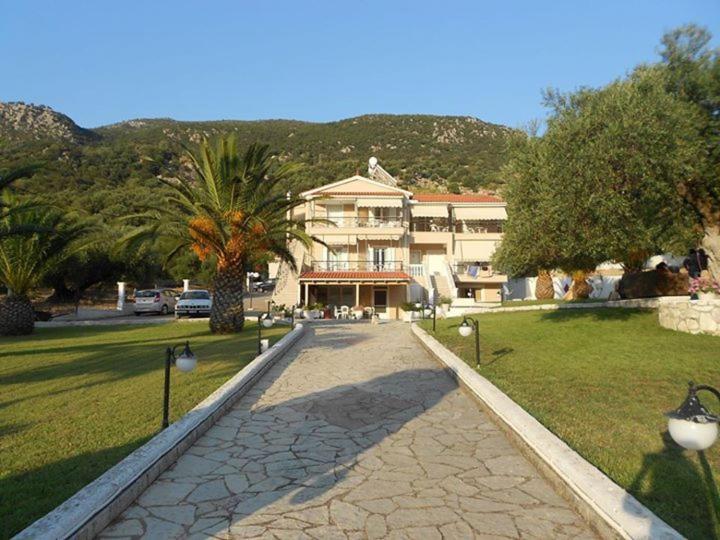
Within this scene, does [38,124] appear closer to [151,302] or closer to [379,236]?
[151,302]

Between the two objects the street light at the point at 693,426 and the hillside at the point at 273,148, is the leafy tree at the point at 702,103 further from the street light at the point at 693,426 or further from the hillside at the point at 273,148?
the hillside at the point at 273,148

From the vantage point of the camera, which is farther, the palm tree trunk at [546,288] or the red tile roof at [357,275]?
the red tile roof at [357,275]

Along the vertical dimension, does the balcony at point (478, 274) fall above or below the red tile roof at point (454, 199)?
below

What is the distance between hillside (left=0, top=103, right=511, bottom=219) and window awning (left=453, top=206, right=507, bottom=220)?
803 inches

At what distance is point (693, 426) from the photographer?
10.7 ft

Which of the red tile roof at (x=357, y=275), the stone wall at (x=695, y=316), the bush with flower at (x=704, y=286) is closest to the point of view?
the stone wall at (x=695, y=316)

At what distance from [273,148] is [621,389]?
70057 millimetres

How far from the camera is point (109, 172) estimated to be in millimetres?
65938

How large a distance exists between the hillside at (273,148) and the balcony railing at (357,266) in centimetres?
1936

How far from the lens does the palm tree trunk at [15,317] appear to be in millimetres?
19703

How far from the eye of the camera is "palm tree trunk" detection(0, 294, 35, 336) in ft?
64.6

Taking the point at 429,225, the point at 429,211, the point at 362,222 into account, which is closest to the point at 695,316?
the point at 362,222

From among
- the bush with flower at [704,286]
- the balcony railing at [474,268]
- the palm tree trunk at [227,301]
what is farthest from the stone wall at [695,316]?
the balcony railing at [474,268]

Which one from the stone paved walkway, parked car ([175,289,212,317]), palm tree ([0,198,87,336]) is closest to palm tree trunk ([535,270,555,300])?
parked car ([175,289,212,317])
